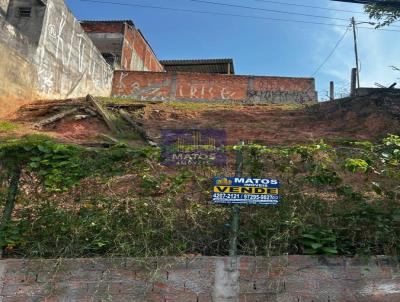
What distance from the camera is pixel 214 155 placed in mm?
4383

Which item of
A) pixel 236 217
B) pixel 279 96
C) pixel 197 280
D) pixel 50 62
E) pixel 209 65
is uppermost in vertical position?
pixel 209 65

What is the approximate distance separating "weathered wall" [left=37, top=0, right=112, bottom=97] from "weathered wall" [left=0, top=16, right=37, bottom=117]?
2.19 feet

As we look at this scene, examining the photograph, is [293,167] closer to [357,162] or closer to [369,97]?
[357,162]

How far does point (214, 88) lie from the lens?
21469mm

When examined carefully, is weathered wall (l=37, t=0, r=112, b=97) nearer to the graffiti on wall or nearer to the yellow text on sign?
the graffiti on wall

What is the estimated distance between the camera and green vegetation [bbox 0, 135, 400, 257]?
12.9ft

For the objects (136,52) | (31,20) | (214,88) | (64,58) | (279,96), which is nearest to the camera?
(31,20)

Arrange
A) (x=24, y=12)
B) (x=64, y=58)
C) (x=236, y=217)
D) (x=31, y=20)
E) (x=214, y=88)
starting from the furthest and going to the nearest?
1. (x=214, y=88)
2. (x=64, y=58)
3. (x=24, y=12)
4. (x=31, y=20)
5. (x=236, y=217)

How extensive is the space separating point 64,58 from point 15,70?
153 inches

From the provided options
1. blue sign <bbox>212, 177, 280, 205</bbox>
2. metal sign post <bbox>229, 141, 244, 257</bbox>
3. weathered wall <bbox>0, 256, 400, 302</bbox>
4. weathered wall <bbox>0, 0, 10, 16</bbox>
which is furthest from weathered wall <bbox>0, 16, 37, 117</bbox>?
blue sign <bbox>212, 177, 280, 205</bbox>

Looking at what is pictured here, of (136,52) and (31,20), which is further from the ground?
(136,52)

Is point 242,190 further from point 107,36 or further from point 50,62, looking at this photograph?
point 107,36

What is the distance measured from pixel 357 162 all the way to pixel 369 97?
9461 mm

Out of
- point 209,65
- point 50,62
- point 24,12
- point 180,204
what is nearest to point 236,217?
point 180,204
